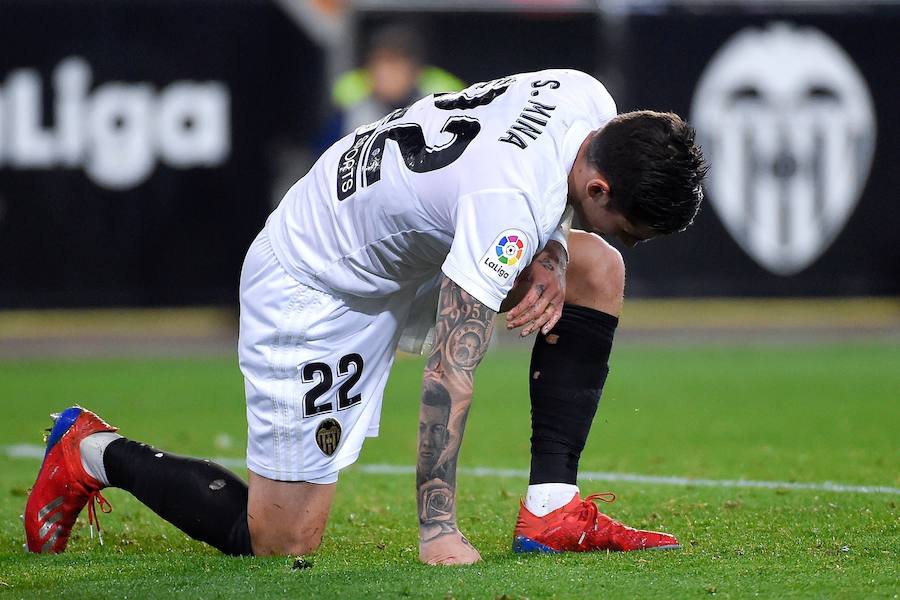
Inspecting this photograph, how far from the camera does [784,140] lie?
1166cm

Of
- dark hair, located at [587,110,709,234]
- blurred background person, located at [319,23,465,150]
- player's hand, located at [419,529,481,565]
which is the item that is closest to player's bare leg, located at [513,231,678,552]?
player's hand, located at [419,529,481,565]

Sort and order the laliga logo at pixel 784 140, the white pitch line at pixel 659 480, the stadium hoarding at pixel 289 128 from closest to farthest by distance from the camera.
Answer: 1. the white pitch line at pixel 659 480
2. the stadium hoarding at pixel 289 128
3. the laliga logo at pixel 784 140

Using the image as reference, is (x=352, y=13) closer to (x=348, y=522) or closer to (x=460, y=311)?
(x=348, y=522)

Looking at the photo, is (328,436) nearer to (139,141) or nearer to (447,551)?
(447,551)

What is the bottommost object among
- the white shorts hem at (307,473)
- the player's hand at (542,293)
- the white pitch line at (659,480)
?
the white pitch line at (659,480)

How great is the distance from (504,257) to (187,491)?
1.32 metres

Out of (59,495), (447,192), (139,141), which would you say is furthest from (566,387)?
(139,141)

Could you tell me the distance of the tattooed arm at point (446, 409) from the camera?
3.35m

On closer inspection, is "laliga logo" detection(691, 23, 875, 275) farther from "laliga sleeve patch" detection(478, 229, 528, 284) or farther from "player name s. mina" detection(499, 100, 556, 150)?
"laliga sleeve patch" detection(478, 229, 528, 284)

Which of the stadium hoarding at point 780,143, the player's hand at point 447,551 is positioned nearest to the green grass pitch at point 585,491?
the player's hand at point 447,551

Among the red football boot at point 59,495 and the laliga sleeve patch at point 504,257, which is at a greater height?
the laliga sleeve patch at point 504,257

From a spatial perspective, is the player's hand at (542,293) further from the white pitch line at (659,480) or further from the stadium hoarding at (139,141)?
the stadium hoarding at (139,141)

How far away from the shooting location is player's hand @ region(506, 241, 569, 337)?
3461 millimetres

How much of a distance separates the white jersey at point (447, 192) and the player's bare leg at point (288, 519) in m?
0.59
